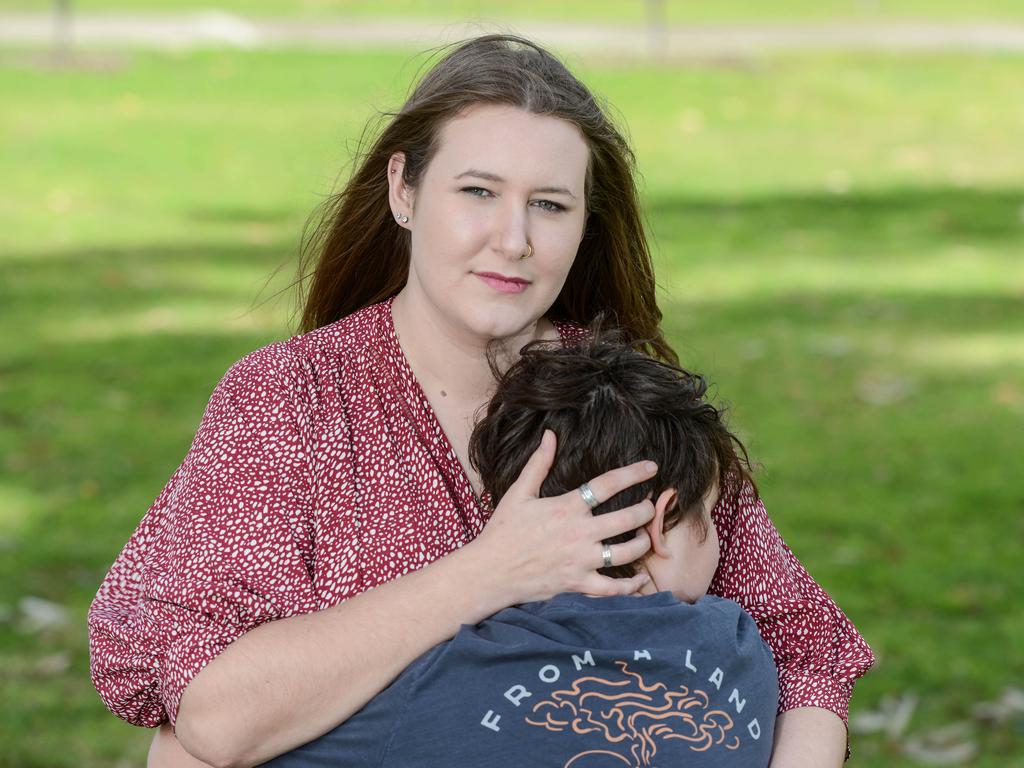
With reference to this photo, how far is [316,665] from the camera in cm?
229

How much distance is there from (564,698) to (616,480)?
1.12 feet

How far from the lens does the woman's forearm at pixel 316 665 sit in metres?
2.28

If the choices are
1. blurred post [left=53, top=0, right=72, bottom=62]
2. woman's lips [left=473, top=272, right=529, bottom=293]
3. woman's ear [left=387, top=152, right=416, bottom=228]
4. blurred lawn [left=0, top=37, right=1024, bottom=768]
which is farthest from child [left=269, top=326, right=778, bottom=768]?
blurred post [left=53, top=0, right=72, bottom=62]

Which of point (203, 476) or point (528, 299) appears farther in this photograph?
point (528, 299)

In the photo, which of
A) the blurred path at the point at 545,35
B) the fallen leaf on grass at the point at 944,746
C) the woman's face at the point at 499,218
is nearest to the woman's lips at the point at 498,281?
the woman's face at the point at 499,218

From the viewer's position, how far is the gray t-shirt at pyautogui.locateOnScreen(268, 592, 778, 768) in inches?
88.2

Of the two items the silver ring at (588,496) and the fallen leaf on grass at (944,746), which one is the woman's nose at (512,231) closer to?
the silver ring at (588,496)

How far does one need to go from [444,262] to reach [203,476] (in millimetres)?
525

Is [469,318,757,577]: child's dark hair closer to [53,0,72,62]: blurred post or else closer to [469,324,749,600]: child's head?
[469,324,749,600]: child's head

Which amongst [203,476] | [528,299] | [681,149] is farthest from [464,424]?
[681,149]

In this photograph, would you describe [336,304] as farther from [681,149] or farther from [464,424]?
[681,149]

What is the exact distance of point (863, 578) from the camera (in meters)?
5.65

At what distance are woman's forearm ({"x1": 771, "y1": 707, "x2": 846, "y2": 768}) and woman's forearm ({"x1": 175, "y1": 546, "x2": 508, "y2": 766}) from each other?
572 millimetres

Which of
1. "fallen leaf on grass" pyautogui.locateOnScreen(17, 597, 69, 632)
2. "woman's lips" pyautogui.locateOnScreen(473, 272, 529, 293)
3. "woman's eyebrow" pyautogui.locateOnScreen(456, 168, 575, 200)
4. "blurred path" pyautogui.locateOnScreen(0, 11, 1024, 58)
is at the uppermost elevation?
"woman's eyebrow" pyautogui.locateOnScreen(456, 168, 575, 200)
